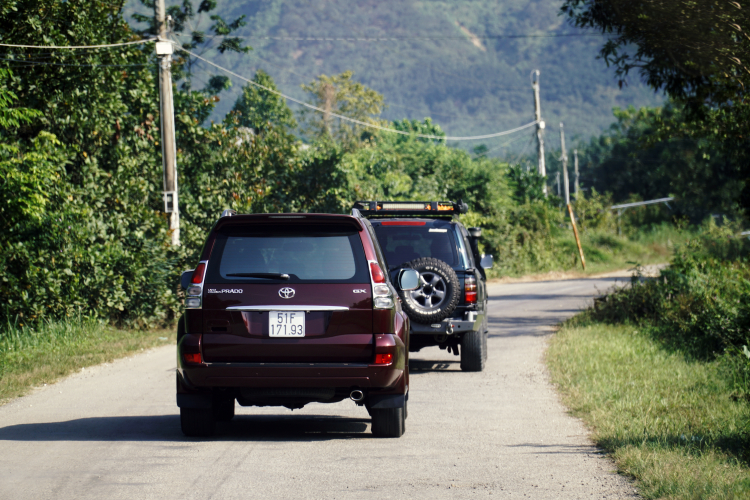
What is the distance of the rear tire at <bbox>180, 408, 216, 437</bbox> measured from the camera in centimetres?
782

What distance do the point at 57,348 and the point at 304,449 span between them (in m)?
7.94

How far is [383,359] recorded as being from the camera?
738 cm

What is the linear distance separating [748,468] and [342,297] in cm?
321

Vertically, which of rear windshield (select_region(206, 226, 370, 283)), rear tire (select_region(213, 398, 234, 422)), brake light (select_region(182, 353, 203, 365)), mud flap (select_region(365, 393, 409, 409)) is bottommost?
rear tire (select_region(213, 398, 234, 422))

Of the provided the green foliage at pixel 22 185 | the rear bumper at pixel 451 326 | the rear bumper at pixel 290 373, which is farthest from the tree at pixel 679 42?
the green foliage at pixel 22 185

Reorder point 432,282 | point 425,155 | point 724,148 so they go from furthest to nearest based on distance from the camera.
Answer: point 425,155, point 724,148, point 432,282

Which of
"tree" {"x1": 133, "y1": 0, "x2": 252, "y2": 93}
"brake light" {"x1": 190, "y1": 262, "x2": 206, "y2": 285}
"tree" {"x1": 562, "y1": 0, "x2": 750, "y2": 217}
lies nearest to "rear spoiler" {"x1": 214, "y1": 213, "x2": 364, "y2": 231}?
"brake light" {"x1": 190, "y1": 262, "x2": 206, "y2": 285}

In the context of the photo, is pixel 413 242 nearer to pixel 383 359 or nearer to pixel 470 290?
pixel 470 290

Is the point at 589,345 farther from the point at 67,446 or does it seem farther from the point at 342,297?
the point at 67,446

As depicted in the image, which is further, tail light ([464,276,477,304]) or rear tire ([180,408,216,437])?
tail light ([464,276,477,304])

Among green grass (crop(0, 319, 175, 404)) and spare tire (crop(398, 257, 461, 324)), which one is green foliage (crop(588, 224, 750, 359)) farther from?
green grass (crop(0, 319, 175, 404))

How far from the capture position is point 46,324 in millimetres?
15688

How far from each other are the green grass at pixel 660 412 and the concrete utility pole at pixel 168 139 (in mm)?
8861

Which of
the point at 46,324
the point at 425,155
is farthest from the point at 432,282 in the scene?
the point at 425,155
